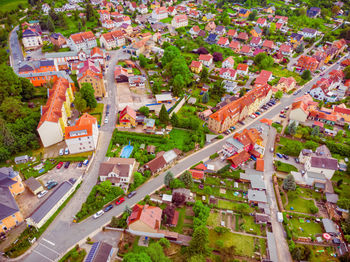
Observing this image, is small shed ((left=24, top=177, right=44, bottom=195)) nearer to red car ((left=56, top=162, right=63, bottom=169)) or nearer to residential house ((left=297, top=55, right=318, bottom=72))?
red car ((left=56, top=162, right=63, bottom=169))

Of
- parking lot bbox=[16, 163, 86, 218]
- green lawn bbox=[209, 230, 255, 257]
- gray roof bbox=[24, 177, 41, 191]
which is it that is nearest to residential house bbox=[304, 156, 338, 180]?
green lawn bbox=[209, 230, 255, 257]

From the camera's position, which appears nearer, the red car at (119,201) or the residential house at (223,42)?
the red car at (119,201)

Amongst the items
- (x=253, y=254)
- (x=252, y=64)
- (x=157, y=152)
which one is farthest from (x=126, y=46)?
(x=253, y=254)

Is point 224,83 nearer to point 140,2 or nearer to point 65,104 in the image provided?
point 65,104

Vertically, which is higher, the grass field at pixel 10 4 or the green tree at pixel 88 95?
the grass field at pixel 10 4

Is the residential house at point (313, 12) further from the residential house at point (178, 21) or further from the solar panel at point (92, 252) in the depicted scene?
the solar panel at point (92, 252)

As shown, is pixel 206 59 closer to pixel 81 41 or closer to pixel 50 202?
pixel 81 41

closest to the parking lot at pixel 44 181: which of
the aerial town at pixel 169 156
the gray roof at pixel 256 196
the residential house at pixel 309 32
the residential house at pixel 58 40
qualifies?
the aerial town at pixel 169 156

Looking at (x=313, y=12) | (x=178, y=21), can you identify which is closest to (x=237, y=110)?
(x=178, y=21)
